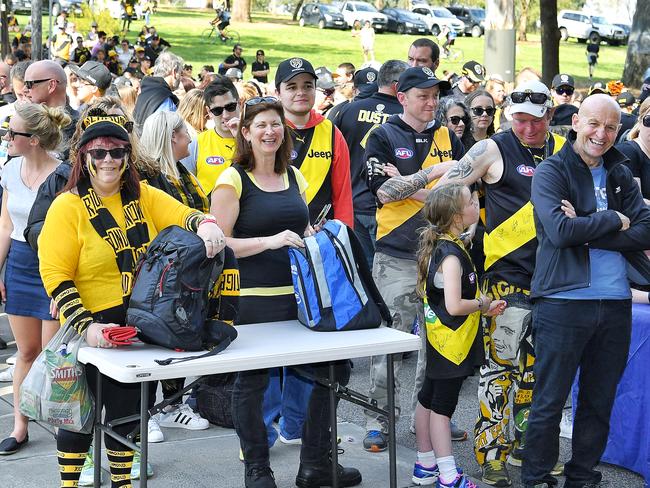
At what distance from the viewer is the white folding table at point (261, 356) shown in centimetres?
394

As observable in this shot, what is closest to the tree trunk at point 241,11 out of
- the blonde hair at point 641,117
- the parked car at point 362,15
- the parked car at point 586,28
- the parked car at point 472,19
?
the parked car at point 362,15

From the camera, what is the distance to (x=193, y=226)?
14.8 ft

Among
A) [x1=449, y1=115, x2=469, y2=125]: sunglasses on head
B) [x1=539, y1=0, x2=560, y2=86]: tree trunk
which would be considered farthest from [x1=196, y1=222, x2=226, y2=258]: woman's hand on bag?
[x1=539, y1=0, x2=560, y2=86]: tree trunk

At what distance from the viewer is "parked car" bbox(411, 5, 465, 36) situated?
1986 inches

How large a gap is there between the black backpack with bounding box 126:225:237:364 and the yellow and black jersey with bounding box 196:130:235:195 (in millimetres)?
2296

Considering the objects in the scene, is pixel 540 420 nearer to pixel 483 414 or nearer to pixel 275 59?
pixel 483 414

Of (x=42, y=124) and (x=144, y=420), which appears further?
(x=42, y=124)

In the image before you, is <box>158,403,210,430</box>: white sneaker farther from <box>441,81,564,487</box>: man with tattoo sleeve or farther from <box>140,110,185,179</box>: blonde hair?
<box>441,81,564,487</box>: man with tattoo sleeve

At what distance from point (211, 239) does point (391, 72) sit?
11.7ft

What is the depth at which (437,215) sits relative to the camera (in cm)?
507

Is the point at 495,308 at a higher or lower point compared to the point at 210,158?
lower

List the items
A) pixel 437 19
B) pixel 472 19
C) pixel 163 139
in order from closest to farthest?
1. pixel 163 139
2. pixel 437 19
3. pixel 472 19

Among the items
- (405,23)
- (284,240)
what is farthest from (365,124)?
(405,23)

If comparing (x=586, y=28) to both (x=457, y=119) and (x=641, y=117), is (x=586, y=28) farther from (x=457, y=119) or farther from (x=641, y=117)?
(x=641, y=117)
